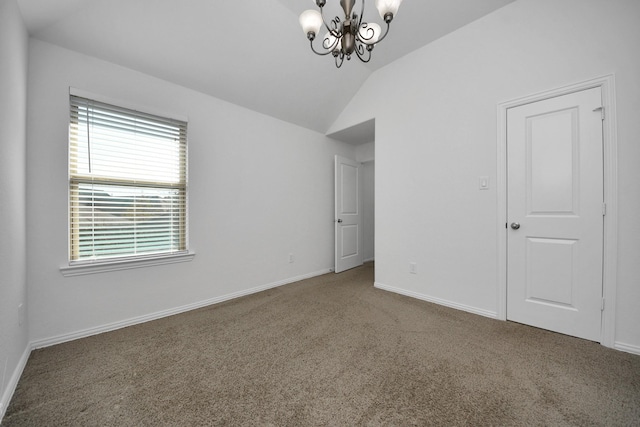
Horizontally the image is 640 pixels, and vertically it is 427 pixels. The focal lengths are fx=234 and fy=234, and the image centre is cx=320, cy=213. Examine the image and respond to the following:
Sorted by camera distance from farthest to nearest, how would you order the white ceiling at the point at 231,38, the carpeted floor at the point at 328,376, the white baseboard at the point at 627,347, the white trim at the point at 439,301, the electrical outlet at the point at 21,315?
1. the white trim at the point at 439,301
2. the white ceiling at the point at 231,38
3. the white baseboard at the point at 627,347
4. the electrical outlet at the point at 21,315
5. the carpeted floor at the point at 328,376

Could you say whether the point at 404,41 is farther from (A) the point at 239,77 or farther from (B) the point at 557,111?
(A) the point at 239,77

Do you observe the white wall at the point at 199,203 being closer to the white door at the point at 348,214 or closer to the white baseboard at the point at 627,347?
the white door at the point at 348,214

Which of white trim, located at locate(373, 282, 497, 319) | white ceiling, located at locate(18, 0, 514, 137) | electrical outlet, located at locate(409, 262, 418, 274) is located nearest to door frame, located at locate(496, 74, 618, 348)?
white trim, located at locate(373, 282, 497, 319)

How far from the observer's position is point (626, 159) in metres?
1.66

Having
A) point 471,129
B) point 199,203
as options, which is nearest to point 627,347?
point 471,129

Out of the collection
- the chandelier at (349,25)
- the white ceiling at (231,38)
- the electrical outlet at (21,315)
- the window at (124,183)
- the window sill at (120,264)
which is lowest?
the electrical outlet at (21,315)

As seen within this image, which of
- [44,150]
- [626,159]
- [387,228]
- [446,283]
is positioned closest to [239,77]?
[44,150]

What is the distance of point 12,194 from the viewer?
1.40 metres

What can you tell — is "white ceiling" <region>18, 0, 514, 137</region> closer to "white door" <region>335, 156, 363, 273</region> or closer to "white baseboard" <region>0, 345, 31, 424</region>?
"white door" <region>335, 156, 363, 273</region>

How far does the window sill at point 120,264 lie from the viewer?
73.9 inches

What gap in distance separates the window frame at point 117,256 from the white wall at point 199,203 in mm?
39

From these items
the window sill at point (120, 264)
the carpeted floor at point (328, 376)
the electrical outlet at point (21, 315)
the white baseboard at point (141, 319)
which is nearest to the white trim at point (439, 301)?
the carpeted floor at point (328, 376)

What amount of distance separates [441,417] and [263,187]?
2.75m

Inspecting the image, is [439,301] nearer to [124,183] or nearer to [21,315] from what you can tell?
[124,183]
